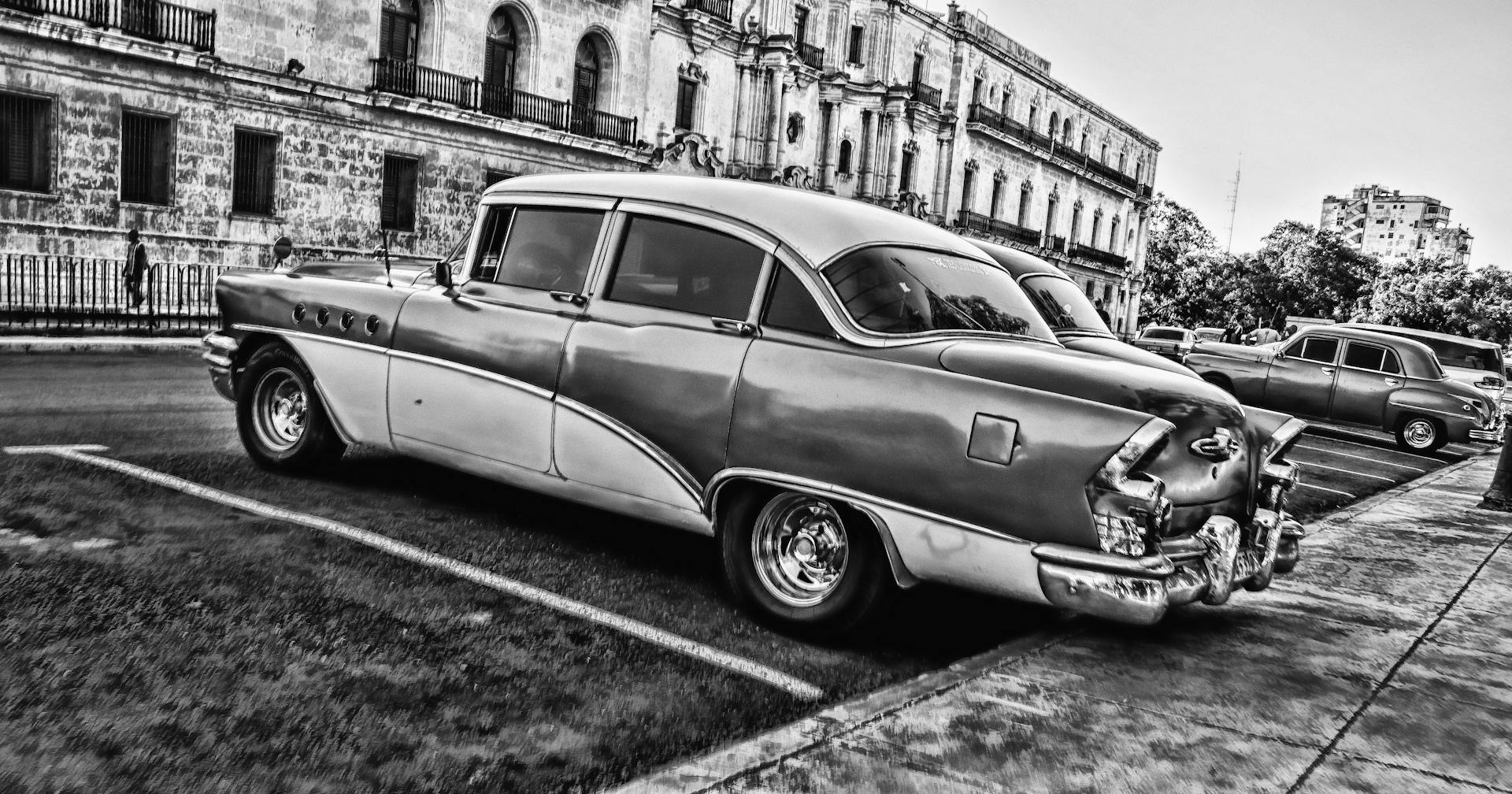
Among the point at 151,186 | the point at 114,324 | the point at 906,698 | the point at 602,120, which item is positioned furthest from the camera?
the point at 602,120

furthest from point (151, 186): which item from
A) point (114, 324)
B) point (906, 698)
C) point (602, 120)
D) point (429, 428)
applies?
point (906, 698)

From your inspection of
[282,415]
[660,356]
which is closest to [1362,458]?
[660,356]

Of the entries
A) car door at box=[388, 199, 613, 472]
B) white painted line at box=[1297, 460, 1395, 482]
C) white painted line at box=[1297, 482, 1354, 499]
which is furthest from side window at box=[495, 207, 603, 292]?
white painted line at box=[1297, 460, 1395, 482]

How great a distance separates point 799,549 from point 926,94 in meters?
44.6

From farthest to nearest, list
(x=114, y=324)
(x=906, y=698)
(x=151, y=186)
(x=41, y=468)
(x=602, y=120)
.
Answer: (x=602, y=120) < (x=151, y=186) < (x=114, y=324) < (x=41, y=468) < (x=906, y=698)

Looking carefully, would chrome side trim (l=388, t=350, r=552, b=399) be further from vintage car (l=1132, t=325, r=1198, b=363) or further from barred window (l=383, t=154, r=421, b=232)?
barred window (l=383, t=154, r=421, b=232)

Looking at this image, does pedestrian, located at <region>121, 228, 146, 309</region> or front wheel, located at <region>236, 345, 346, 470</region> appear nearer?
front wheel, located at <region>236, 345, 346, 470</region>

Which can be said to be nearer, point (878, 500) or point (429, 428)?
point (878, 500)

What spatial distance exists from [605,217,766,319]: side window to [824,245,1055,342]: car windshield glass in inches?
17.0

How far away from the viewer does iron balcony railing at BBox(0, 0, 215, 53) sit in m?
19.4

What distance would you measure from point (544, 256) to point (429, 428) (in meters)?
1.08

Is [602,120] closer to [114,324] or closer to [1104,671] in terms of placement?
[114,324]

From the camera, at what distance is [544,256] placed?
5.57 meters

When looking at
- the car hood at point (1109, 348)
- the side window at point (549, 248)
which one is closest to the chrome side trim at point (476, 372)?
the side window at point (549, 248)
